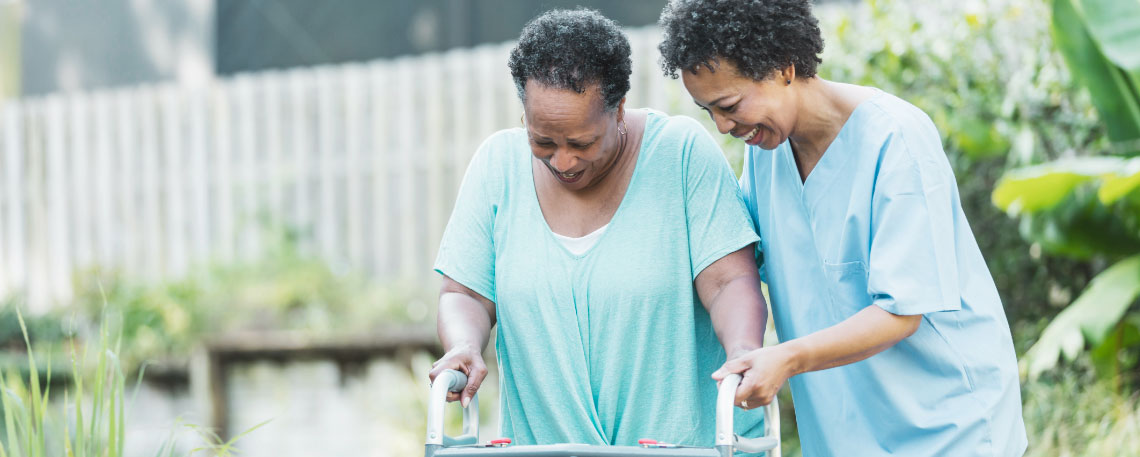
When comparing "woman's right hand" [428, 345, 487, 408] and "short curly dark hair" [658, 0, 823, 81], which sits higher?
"short curly dark hair" [658, 0, 823, 81]

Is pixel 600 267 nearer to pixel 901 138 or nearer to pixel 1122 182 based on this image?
pixel 901 138

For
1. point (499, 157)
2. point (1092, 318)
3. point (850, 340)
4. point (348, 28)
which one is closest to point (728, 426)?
point (850, 340)

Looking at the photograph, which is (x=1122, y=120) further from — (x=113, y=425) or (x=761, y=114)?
(x=113, y=425)

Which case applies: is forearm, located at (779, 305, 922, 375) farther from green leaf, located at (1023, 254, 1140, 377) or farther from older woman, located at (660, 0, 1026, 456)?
green leaf, located at (1023, 254, 1140, 377)

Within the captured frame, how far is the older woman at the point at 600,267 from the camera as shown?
2.16 meters

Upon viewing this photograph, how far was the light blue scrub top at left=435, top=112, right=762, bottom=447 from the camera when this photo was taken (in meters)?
2.25

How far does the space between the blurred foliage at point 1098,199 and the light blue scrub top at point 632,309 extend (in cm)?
214

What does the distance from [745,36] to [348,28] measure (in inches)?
228

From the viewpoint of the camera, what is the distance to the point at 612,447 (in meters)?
1.81

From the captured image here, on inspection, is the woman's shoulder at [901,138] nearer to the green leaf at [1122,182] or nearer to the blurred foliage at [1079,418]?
the green leaf at [1122,182]

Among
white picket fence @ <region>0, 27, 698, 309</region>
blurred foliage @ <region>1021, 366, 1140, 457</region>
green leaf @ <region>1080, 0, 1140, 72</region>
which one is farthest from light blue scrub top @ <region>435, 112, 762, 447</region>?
white picket fence @ <region>0, 27, 698, 309</region>

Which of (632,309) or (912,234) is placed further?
(632,309)

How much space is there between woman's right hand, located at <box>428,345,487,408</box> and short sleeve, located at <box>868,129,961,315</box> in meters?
0.73

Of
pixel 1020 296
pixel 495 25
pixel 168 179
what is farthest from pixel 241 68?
pixel 1020 296
